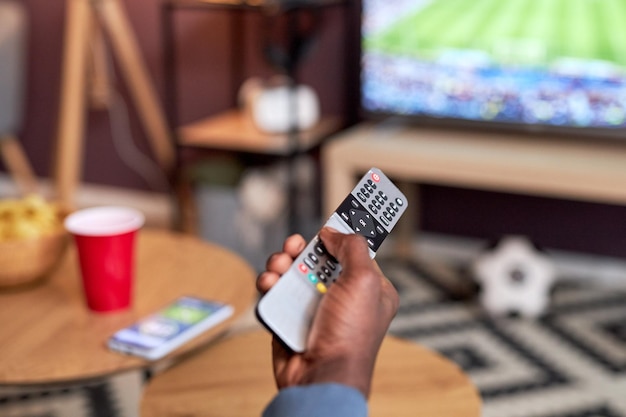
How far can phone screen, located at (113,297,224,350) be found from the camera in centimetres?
128

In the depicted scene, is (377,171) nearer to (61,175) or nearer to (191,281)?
(191,281)

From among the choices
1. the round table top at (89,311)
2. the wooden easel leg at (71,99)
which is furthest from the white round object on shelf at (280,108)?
the round table top at (89,311)

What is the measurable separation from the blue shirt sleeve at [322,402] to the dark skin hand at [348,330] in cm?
1

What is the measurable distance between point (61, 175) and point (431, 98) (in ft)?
3.78

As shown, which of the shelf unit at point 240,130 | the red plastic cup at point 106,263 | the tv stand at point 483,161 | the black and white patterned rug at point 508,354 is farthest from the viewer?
the shelf unit at point 240,130

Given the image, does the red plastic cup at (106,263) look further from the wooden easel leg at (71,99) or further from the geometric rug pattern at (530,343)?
the wooden easel leg at (71,99)

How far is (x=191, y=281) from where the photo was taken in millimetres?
1528

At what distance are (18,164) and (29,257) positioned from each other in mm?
1847

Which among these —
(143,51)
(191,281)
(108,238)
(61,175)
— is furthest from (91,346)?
(143,51)

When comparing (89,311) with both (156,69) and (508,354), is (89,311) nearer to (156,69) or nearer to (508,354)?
(508,354)

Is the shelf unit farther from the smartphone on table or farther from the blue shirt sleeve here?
the blue shirt sleeve

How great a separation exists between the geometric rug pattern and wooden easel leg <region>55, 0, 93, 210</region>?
3.43ft

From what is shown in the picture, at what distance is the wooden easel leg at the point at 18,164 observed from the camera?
10.2ft

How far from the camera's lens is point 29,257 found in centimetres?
144
